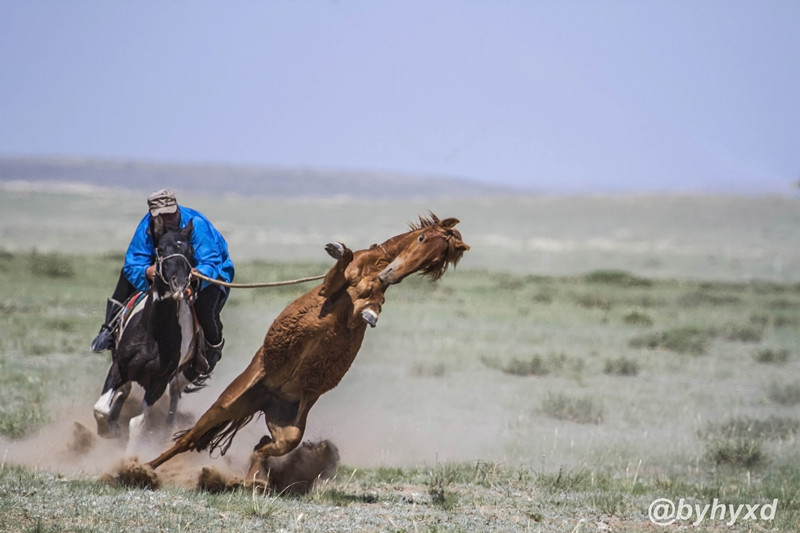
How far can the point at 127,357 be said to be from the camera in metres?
8.58

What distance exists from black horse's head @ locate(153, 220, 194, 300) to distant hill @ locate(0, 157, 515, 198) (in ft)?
317

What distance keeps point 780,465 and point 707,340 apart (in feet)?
34.6

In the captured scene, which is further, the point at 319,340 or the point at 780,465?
the point at 780,465

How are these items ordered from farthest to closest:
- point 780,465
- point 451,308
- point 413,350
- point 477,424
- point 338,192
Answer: point 338,192 → point 451,308 → point 413,350 → point 477,424 → point 780,465

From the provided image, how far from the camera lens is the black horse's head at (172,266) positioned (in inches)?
322

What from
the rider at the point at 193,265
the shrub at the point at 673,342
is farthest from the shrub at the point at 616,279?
the rider at the point at 193,265

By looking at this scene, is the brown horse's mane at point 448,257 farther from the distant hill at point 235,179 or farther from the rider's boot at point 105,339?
the distant hill at point 235,179

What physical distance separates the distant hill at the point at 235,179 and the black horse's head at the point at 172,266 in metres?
96.6

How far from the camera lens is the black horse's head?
8.17 meters

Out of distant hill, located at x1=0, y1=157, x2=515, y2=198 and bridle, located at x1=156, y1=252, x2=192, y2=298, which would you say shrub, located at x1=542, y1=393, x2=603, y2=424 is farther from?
distant hill, located at x1=0, y1=157, x2=515, y2=198

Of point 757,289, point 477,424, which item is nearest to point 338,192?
point 757,289

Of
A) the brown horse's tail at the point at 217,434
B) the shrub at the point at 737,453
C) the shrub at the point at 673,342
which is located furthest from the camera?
the shrub at the point at 673,342

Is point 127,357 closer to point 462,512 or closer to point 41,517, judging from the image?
point 41,517

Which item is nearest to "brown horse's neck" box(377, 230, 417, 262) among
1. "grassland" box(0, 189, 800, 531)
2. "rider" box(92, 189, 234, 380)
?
"rider" box(92, 189, 234, 380)
